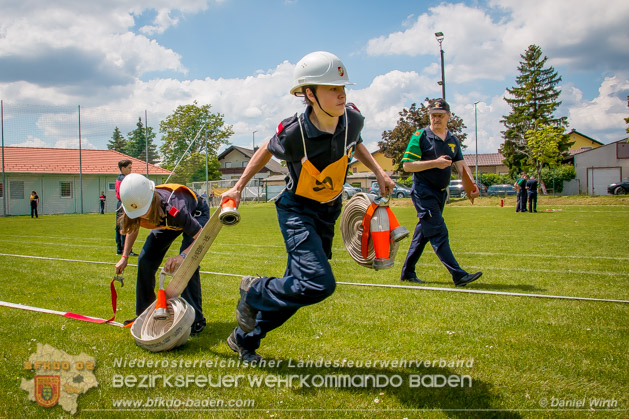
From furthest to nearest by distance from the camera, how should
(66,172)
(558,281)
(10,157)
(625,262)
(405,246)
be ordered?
(66,172)
(10,157)
(405,246)
(625,262)
(558,281)

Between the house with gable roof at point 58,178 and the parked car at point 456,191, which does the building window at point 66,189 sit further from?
the parked car at point 456,191

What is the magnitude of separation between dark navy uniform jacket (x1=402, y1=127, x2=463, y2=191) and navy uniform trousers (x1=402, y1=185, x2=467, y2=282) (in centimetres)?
11

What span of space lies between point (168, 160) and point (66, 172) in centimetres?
1327

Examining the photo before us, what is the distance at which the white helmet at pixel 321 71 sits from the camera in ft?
11.7

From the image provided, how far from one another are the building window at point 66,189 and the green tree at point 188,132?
33.1ft

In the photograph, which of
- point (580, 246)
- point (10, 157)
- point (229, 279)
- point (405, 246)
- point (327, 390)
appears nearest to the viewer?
point (327, 390)

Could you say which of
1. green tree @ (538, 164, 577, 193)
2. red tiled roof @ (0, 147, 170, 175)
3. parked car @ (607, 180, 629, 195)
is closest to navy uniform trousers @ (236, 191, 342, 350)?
red tiled roof @ (0, 147, 170, 175)

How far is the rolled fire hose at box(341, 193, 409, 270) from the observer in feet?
12.6

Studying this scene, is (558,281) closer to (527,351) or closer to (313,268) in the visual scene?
(527,351)

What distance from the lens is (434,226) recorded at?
22.2 feet

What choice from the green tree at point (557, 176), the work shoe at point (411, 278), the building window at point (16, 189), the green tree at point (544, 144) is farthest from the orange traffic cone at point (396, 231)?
the green tree at point (557, 176)

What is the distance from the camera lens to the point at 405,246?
11.9 meters

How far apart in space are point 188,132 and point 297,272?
193 ft

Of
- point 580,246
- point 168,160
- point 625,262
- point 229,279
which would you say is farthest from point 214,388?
point 168,160
